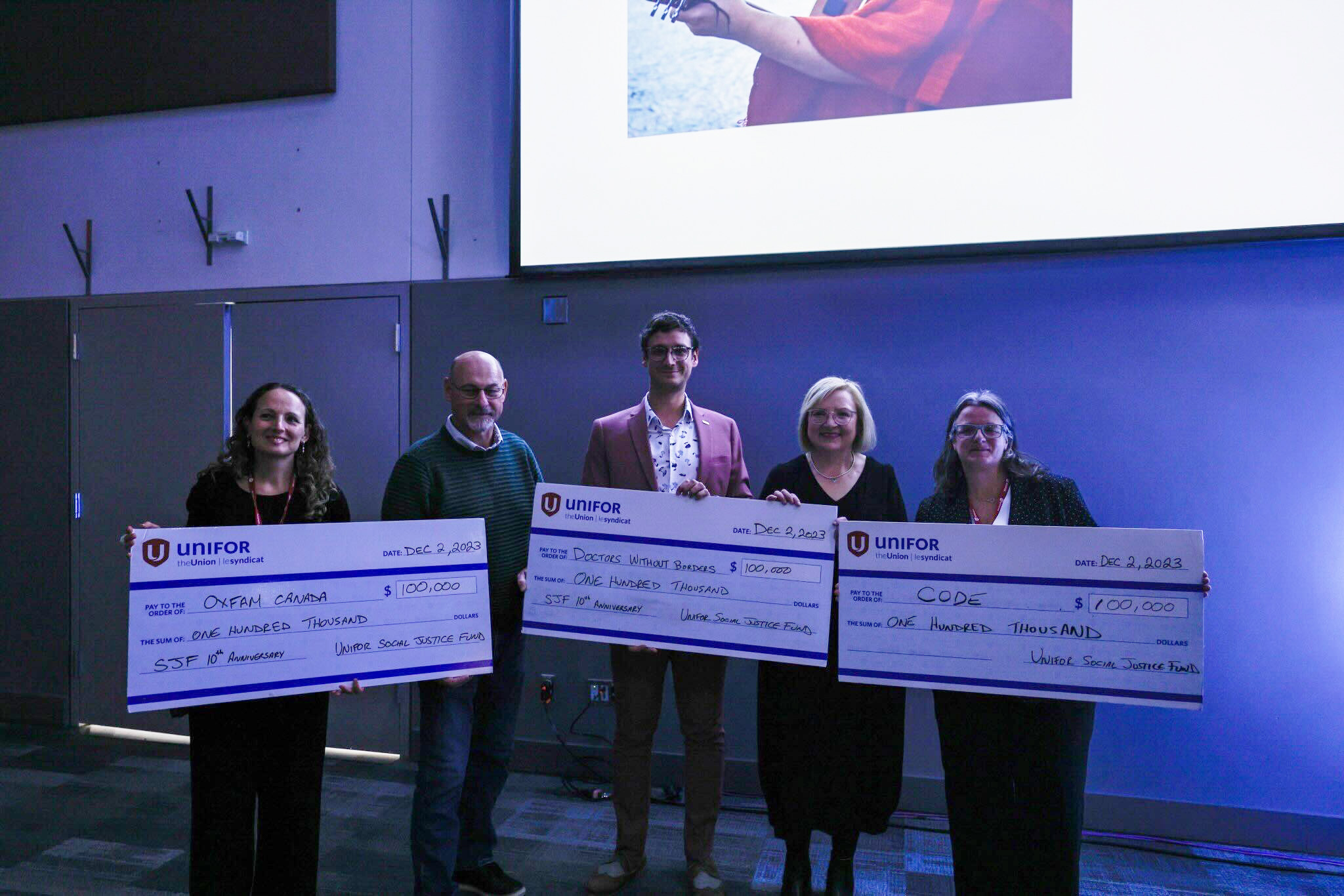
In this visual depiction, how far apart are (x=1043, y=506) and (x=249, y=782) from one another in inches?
78.0

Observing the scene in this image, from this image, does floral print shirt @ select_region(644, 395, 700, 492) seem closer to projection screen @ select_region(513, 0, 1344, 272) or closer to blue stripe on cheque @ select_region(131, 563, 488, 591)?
blue stripe on cheque @ select_region(131, 563, 488, 591)

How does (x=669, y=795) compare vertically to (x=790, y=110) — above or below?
below

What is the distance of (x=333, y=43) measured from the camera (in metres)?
3.44

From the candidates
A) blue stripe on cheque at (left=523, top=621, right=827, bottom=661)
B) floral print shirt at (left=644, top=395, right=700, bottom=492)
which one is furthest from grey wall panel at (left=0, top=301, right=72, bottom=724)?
floral print shirt at (left=644, top=395, right=700, bottom=492)

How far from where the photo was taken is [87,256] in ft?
12.4

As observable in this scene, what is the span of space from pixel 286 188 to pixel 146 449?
57.1 inches

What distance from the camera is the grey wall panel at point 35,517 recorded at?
372 centimetres

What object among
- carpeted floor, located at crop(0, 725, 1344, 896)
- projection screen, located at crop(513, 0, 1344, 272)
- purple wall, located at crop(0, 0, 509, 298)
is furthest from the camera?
purple wall, located at crop(0, 0, 509, 298)

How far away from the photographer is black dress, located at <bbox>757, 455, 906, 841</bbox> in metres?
2.05

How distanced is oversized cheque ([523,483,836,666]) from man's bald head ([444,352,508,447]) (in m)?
0.25

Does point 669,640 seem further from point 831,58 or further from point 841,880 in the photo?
point 831,58

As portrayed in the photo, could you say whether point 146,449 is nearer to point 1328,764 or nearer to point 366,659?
point 366,659

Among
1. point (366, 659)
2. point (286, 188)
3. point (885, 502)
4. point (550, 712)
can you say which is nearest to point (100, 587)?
point (286, 188)

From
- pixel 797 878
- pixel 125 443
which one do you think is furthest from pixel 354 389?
pixel 797 878
